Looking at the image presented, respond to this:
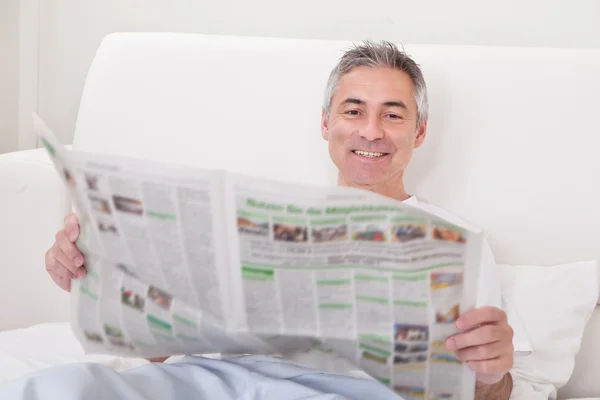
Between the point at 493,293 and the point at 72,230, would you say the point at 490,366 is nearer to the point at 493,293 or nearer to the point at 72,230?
the point at 493,293

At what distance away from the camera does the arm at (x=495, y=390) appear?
3.36 ft

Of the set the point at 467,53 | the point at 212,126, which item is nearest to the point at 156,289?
the point at 212,126

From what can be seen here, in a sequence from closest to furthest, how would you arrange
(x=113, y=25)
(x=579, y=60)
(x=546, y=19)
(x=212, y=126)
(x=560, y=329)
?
(x=560, y=329)
(x=579, y=60)
(x=212, y=126)
(x=546, y=19)
(x=113, y=25)

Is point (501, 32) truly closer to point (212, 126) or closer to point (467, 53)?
point (467, 53)

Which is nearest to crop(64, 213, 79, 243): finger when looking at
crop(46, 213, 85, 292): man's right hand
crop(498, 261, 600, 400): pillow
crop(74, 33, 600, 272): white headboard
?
crop(46, 213, 85, 292): man's right hand

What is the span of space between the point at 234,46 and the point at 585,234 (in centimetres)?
80

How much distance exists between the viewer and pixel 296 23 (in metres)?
1.80

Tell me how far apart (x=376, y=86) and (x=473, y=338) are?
61 centimetres

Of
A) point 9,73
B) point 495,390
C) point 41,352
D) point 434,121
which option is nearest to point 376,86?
point 434,121

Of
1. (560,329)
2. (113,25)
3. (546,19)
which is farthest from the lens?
(113,25)

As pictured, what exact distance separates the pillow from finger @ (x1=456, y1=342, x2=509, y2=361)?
0.39m

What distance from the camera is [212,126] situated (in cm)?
143

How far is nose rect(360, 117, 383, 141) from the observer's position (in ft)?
4.14

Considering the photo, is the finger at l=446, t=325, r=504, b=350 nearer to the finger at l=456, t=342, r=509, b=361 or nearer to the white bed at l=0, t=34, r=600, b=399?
the finger at l=456, t=342, r=509, b=361
